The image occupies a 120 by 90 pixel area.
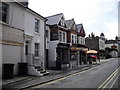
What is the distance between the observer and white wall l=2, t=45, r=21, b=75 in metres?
12.4

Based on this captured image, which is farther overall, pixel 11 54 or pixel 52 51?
pixel 52 51

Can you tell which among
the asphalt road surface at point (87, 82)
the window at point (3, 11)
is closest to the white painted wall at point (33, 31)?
the window at point (3, 11)

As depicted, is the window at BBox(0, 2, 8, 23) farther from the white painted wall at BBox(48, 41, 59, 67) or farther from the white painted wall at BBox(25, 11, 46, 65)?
the white painted wall at BBox(48, 41, 59, 67)

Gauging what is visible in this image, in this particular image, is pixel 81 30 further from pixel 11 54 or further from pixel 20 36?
pixel 11 54

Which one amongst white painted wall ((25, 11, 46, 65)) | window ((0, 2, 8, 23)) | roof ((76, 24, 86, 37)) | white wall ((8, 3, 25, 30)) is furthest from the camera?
roof ((76, 24, 86, 37))

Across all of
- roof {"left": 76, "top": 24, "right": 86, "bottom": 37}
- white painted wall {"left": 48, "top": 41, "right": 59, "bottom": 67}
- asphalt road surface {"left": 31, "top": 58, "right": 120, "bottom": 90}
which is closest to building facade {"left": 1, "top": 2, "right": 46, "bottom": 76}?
asphalt road surface {"left": 31, "top": 58, "right": 120, "bottom": 90}

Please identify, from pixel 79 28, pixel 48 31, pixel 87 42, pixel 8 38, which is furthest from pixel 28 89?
pixel 87 42

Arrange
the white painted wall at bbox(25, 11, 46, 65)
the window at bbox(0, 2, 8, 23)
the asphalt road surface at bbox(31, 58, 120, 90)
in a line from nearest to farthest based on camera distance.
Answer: the asphalt road surface at bbox(31, 58, 120, 90) → the window at bbox(0, 2, 8, 23) → the white painted wall at bbox(25, 11, 46, 65)

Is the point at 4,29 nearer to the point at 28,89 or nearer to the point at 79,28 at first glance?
the point at 28,89

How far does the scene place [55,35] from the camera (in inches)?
A: 946

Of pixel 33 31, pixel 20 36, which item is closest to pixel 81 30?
pixel 33 31

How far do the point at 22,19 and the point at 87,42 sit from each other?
44.7m

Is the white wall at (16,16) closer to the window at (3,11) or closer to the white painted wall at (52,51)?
the window at (3,11)

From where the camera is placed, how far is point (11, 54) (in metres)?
13.1
